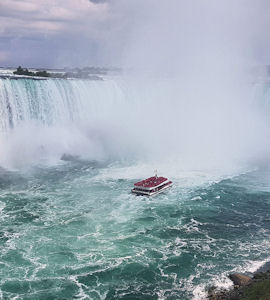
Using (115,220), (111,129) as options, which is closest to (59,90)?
(111,129)

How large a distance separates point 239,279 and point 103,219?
28.1ft

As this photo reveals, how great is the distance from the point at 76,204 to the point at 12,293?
9129 millimetres

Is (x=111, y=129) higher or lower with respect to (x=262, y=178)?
higher

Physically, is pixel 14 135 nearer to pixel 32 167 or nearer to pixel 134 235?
pixel 32 167

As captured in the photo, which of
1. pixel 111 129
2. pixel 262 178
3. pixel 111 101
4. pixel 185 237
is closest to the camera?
pixel 185 237

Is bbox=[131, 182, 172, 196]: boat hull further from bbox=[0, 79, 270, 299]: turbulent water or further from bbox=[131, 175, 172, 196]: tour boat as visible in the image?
bbox=[0, 79, 270, 299]: turbulent water

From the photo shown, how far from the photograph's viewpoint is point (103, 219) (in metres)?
21.4

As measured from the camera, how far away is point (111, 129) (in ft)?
142

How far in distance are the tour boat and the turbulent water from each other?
1.74ft

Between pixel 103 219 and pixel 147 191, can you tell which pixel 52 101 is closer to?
pixel 147 191

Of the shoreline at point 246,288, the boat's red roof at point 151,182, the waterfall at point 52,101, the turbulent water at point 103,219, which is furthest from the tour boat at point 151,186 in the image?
the waterfall at point 52,101

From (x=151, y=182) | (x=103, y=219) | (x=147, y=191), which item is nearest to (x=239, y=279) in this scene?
(x=103, y=219)

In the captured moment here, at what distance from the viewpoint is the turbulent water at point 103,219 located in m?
15.6

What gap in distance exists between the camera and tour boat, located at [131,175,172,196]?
82.2ft
